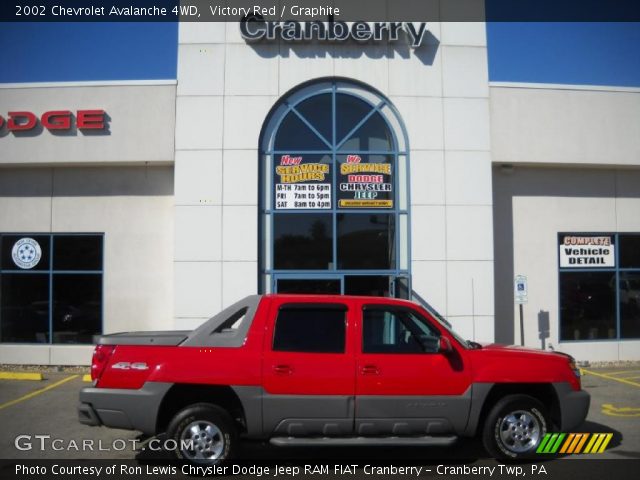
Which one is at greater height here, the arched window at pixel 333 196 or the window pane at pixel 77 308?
the arched window at pixel 333 196

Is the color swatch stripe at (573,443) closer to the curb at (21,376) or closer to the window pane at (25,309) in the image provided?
the curb at (21,376)

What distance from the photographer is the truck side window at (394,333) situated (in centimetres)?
635

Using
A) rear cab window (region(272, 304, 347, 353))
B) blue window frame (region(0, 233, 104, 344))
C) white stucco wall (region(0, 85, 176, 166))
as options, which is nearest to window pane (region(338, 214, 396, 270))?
white stucco wall (region(0, 85, 176, 166))

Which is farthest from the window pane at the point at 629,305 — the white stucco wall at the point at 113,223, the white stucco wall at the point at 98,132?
the white stucco wall at the point at 98,132

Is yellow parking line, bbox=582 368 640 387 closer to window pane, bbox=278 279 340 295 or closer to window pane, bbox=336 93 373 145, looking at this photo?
window pane, bbox=278 279 340 295

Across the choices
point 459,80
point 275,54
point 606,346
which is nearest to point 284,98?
point 275,54

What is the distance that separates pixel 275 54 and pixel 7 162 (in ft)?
21.5

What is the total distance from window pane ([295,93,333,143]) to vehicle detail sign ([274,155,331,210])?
0.71 m

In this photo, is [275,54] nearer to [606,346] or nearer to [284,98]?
[284,98]

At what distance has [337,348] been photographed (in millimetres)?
6270

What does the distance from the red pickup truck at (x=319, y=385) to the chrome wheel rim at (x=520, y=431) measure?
0.01 metres

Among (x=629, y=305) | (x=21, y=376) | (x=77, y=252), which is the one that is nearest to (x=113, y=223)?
(x=77, y=252)

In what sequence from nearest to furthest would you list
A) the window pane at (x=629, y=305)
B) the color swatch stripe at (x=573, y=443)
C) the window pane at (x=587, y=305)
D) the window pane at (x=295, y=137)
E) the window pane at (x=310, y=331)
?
1. the window pane at (x=310, y=331)
2. the color swatch stripe at (x=573, y=443)
3. the window pane at (x=295, y=137)
4. the window pane at (x=587, y=305)
5. the window pane at (x=629, y=305)

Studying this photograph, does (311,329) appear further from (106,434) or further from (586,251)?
(586,251)
